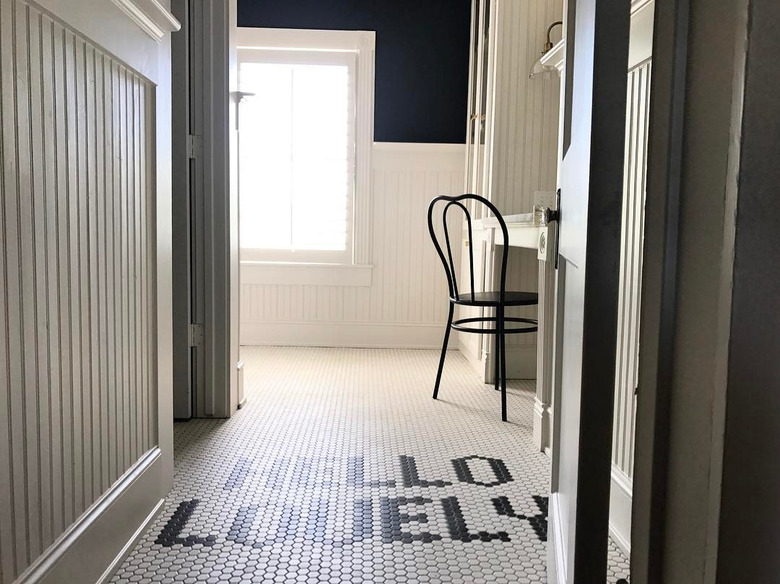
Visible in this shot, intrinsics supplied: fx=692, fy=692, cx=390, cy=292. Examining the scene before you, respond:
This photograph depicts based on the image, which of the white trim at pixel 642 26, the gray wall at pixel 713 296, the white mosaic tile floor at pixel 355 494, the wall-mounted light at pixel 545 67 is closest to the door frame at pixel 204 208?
the white mosaic tile floor at pixel 355 494

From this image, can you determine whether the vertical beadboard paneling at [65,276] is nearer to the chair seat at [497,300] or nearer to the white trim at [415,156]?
the chair seat at [497,300]

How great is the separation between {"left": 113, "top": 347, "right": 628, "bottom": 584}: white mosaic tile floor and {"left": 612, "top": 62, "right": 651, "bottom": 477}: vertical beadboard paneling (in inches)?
10.3

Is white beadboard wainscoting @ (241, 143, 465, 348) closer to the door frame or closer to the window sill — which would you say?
the window sill

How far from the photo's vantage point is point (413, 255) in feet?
14.5

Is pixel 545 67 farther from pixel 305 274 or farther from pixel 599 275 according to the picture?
pixel 599 275

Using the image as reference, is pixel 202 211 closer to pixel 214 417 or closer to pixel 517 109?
pixel 214 417

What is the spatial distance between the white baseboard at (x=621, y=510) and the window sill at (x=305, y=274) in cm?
296

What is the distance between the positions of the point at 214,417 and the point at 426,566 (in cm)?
142

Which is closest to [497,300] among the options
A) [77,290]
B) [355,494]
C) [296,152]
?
[355,494]

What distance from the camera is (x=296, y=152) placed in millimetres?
4359

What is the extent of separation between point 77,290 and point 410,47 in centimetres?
351

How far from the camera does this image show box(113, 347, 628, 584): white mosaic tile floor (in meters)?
1.44

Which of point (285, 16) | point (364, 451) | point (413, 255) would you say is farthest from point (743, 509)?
point (285, 16)

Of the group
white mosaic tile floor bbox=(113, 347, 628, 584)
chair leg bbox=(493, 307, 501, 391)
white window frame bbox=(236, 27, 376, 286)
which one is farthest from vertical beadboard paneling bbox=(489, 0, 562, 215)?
white window frame bbox=(236, 27, 376, 286)
